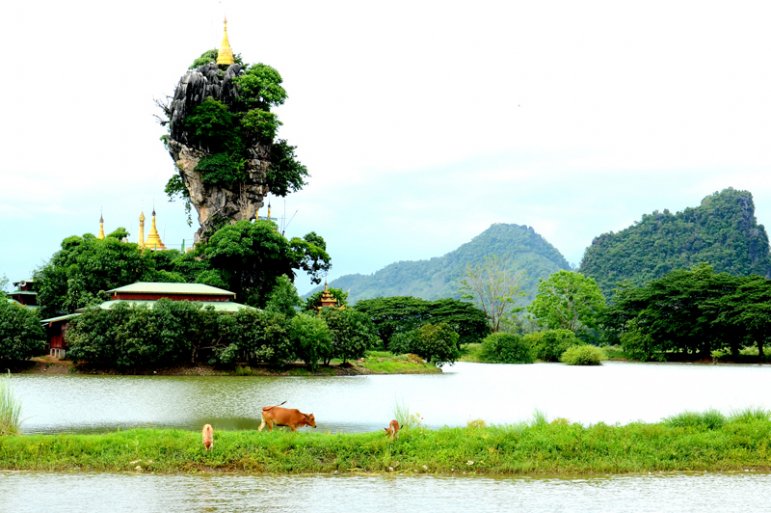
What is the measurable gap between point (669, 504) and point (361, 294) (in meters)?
167

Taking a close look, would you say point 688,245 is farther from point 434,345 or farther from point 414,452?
point 414,452

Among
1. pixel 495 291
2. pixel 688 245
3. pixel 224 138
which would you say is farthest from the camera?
pixel 688 245

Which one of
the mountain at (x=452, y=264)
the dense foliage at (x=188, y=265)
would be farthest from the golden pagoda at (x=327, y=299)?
the mountain at (x=452, y=264)

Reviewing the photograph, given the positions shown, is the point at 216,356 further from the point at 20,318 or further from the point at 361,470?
the point at 361,470

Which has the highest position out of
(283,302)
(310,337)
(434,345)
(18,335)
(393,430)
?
(283,302)

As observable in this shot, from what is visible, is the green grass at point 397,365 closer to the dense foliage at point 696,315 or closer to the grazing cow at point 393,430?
the dense foliage at point 696,315

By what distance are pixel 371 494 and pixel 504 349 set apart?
49823 mm

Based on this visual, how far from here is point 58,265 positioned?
50781 mm

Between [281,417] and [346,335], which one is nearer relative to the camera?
[281,417]

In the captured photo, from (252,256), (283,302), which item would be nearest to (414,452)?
(283,302)

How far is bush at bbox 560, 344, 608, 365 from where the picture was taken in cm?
6022

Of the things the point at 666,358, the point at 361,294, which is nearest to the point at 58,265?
the point at 666,358

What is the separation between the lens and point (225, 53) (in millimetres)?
65750

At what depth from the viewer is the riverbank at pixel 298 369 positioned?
42.7 metres
